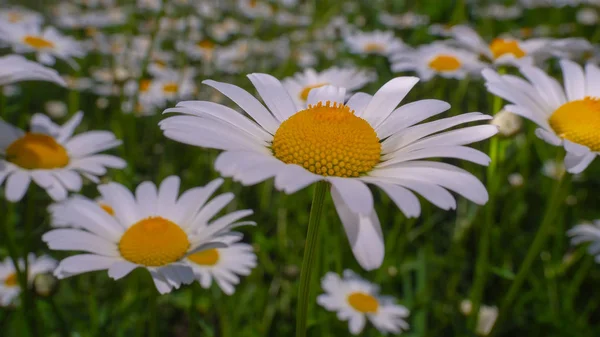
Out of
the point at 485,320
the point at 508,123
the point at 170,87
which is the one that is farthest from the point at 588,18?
the point at 485,320

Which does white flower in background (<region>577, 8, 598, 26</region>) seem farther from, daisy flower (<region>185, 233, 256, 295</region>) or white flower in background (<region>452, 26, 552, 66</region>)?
daisy flower (<region>185, 233, 256, 295</region>)

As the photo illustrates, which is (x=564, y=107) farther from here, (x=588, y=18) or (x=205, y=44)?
(x=588, y=18)

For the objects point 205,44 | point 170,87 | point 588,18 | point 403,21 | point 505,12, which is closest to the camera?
point 170,87

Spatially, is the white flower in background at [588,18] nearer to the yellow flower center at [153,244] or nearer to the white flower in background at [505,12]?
the white flower in background at [505,12]

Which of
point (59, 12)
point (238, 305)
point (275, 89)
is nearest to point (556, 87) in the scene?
A: point (275, 89)

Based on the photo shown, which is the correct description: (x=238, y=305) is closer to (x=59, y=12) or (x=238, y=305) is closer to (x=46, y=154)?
(x=46, y=154)

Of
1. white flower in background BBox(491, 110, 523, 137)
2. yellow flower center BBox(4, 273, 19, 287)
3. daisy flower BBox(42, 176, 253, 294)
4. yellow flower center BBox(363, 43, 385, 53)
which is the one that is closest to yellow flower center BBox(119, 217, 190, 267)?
daisy flower BBox(42, 176, 253, 294)

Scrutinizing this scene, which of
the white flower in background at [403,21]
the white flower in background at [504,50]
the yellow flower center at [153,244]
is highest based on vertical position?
the white flower in background at [504,50]

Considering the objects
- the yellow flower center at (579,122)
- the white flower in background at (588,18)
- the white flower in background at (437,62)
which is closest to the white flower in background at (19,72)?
the yellow flower center at (579,122)
